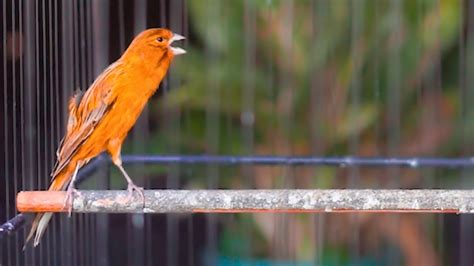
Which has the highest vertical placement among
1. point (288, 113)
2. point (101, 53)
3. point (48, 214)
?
point (101, 53)

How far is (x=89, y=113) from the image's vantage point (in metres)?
2.30

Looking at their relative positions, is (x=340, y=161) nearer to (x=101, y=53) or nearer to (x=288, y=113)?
(x=288, y=113)

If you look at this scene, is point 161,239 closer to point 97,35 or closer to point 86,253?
point 86,253

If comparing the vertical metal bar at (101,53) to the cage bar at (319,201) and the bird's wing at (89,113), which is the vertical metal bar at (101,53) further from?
the cage bar at (319,201)

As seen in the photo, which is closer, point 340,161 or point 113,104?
point 113,104

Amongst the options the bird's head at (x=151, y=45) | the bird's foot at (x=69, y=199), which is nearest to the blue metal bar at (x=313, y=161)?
the bird's head at (x=151, y=45)

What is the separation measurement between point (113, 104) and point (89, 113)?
2.1 inches

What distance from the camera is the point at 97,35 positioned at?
2891 millimetres

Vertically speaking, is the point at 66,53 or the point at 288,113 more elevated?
the point at 66,53

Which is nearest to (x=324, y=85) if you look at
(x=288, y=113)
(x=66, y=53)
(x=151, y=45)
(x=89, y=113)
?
(x=288, y=113)

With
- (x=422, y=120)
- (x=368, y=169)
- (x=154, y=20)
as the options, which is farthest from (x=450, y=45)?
(x=154, y=20)

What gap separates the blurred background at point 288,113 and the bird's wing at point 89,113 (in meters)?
0.60

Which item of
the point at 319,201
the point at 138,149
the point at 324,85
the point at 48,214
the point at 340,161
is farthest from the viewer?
the point at 138,149

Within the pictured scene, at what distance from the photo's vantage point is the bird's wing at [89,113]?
7.47ft
